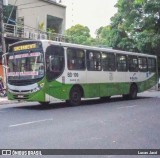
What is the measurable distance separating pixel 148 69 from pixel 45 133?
16103 mm

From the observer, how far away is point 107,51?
1917cm

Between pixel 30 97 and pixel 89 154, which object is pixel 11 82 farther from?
pixel 89 154

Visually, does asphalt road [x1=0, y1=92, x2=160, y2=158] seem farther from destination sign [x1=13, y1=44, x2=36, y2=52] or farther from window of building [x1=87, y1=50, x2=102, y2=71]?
window of building [x1=87, y1=50, x2=102, y2=71]

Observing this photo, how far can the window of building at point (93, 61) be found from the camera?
1770cm

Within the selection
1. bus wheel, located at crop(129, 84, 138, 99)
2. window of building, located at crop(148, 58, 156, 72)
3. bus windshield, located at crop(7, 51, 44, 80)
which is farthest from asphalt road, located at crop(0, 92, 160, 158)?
window of building, located at crop(148, 58, 156, 72)

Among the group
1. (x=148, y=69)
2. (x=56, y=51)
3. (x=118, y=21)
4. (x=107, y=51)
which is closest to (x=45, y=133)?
(x=56, y=51)

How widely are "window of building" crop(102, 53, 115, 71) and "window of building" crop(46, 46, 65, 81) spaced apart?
371cm

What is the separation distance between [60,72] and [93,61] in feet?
9.49

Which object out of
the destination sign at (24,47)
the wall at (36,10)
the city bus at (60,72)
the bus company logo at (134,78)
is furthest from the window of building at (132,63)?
the wall at (36,10)

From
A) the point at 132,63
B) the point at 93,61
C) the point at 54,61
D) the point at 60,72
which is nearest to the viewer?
the point at 54,61

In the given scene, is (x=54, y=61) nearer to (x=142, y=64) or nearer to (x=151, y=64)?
(x=142, y=64)

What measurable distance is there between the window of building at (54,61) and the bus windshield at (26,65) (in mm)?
350

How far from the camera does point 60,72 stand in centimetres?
1568

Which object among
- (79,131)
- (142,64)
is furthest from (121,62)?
(79,131)
